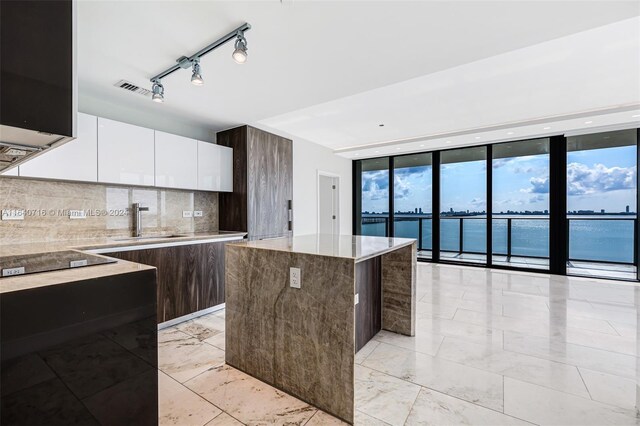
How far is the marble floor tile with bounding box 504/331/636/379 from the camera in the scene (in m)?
2.12

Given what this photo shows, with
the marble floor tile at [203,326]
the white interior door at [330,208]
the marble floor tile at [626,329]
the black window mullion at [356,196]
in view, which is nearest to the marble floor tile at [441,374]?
Answer: the marble floor tile at [203,326]

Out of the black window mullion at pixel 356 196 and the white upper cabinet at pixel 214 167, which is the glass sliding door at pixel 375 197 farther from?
the white upper cabinet at pixel 214 167

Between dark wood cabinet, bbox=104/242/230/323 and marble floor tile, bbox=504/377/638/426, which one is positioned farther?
dark wood cabinet, bbox=104/242/230/323

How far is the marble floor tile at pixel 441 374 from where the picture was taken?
183 cm

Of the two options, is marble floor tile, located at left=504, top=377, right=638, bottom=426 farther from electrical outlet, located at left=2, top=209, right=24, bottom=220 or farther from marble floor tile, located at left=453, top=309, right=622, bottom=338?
electrical outlet, located at left=2, top=209, right=24, bottom=220

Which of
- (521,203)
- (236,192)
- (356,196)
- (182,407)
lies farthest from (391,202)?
(182,407)

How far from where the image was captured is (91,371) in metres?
1.07

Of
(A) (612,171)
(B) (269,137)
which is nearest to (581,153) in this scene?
(A) (612,171)

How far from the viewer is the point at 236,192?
13.3ft

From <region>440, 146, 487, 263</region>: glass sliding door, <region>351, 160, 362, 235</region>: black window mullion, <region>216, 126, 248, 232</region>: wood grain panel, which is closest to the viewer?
<region>216, 126, 248, 232</region>: wood grain panel

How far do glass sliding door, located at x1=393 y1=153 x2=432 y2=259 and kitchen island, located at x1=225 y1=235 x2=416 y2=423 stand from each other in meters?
4.37

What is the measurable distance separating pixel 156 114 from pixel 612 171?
7228mm

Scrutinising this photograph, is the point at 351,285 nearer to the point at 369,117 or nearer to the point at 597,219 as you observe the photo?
the point at 369,117

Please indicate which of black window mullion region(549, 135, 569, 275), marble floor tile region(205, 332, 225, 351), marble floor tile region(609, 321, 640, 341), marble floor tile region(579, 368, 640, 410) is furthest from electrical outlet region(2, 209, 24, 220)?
black window mullion region(549, 135, 569, 275)
